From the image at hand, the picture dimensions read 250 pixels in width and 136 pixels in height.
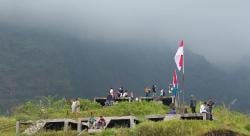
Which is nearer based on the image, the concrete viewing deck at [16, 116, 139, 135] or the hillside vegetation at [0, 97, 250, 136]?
the hillside vegetation at [0, 97, 250, 136]

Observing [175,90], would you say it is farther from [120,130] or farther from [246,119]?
[120,130]

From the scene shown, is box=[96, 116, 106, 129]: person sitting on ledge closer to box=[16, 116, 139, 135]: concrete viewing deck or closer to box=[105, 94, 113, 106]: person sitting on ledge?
box=[16, 116, 139, 135]: concrete viewing deck

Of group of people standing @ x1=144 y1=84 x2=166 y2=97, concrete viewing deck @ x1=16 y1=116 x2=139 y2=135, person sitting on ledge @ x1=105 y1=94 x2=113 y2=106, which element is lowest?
concrete viewing deck @ x1=16 y1=116 x2=139 y2=135

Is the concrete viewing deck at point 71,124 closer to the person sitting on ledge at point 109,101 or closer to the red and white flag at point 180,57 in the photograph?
the red and white flag at point 180,57

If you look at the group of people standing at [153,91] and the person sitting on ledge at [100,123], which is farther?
the group of people standing at [153,91]

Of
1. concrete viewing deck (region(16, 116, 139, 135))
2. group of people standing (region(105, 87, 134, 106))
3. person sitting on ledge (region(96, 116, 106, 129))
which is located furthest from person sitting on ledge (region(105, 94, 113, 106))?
person sitting on ledge (region(96, 116, 106, 129))

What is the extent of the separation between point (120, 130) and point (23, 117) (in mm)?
8729

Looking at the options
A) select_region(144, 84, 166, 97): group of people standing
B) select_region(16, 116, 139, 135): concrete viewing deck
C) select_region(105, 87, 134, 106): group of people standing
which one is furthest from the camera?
select_region(144, 84, 166, 97): group of people standing

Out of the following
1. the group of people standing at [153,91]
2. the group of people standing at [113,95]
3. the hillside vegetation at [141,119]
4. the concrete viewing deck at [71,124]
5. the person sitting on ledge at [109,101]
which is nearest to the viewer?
the hillside vegetation at [141,119]

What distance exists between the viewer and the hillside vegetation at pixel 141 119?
35.3m

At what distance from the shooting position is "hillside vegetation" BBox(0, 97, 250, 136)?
35344 millimetres

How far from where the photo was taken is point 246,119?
4725 centimetres

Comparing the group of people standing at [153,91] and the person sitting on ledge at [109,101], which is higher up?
the group of people standing at [153,91]

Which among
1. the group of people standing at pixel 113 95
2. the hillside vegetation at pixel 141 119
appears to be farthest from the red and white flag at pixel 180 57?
the group of people standing at pixel 113 95
